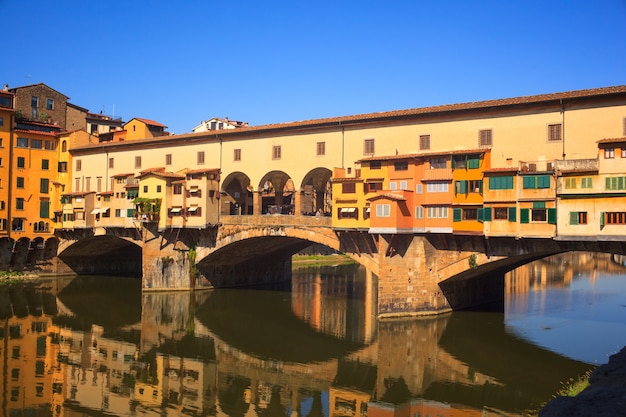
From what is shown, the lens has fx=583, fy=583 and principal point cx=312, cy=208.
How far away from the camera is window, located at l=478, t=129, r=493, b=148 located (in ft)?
108

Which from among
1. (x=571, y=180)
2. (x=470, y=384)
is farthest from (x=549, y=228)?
(x=470, y=384)

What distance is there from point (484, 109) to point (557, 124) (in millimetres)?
4011

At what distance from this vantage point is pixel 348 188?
3688 centimetres

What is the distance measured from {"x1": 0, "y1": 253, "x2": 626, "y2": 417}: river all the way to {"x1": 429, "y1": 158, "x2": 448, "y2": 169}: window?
8985 mm

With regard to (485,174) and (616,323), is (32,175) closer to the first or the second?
(485,174)

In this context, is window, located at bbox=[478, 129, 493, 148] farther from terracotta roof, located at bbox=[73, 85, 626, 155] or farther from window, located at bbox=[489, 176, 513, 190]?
window, located at bbox=[489, 176, 513, 190]

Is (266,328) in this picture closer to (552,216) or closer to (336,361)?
(336,361)

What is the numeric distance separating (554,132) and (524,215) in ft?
15.5

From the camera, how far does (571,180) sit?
2905cm

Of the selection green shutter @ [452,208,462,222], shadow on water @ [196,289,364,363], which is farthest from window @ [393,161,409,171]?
shadow on water @ [196,289,364,363]

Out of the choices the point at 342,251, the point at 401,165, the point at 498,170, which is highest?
the point at 401,165

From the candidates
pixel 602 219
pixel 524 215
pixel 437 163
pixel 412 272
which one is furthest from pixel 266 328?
pixel 602 219

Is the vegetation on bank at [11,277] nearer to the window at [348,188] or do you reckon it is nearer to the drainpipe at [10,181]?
the drainpipe at [10,181]

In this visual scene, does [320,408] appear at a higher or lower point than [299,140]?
lower
